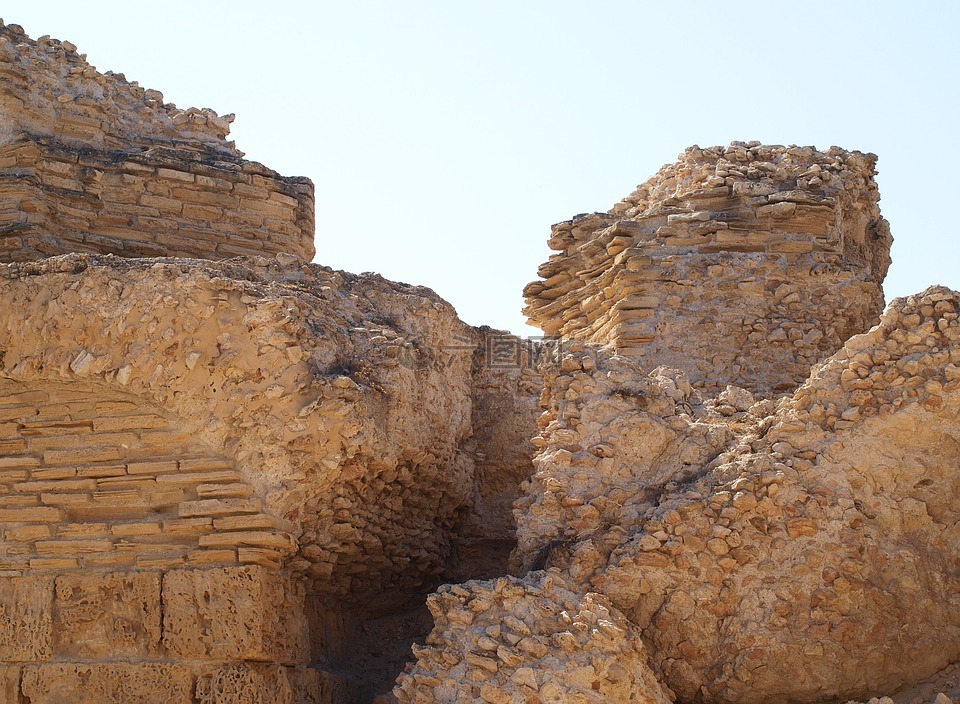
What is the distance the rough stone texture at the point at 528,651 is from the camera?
203 inches

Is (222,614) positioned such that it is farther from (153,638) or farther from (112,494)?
(112,494)

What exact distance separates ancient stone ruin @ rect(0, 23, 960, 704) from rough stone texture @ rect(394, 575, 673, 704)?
1 centimetres

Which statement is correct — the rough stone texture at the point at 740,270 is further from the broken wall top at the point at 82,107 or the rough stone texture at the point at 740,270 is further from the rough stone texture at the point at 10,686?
the rough stone texture at the point at 10,686

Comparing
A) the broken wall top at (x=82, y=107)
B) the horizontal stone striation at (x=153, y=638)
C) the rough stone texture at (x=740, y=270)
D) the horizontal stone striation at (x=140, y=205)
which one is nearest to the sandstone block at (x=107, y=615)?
the horizontal stone striation at (x=153, y=638)

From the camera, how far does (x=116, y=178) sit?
8430mm

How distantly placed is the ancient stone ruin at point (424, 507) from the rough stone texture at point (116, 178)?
1797 millimetres

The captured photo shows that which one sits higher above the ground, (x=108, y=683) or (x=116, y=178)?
(x=116, y=178)

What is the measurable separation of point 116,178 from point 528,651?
4.62m

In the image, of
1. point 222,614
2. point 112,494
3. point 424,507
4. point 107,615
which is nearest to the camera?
point 222,614

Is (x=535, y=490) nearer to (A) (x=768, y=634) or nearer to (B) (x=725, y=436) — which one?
(B) (x=725, y=436)

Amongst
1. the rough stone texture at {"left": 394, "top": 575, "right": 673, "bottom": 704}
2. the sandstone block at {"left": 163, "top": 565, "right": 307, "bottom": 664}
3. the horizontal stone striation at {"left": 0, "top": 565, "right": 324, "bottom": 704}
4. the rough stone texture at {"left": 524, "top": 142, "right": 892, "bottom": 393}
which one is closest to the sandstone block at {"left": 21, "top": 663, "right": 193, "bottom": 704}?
the horizontal stone striation at {"left": 0, "top": 565, "right": 324, "bottom": 704}

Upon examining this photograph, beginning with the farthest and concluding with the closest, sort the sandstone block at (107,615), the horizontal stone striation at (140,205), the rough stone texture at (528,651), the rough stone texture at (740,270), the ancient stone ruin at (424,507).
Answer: the horizontal stone striation at (140,205) → the rough stone texture at (740,270) → the sandstone block at (107,615) → the ancient stone ruin at (424,507) → the rough stone texture at (528,651)

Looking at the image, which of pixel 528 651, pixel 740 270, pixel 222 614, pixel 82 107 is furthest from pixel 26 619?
pixel 740 270

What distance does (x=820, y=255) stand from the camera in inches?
318
